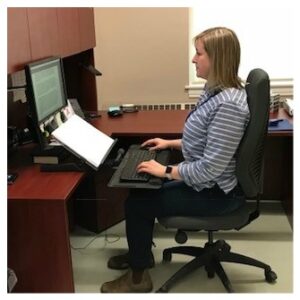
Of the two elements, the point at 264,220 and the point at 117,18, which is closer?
the point at 264,220

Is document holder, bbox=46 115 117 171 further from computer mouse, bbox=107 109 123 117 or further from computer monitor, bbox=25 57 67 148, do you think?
computer mouse, bbox=107 109 123 117

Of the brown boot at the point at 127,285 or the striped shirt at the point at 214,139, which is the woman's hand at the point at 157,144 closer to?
the striped shirt at the point at 214,139

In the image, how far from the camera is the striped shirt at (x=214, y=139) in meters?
1.68

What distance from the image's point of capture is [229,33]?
1719mm

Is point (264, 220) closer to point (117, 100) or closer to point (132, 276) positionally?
point (132, 276)

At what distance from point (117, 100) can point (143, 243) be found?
1.76m

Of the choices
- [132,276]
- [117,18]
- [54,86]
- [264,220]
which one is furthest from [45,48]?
[264,220]

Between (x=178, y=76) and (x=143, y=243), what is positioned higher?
(x=178, y=76)

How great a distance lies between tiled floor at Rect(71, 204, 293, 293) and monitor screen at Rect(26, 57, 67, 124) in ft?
2.88

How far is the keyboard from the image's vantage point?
5.87ft

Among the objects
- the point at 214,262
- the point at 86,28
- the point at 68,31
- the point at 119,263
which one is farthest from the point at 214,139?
the point at 86,28

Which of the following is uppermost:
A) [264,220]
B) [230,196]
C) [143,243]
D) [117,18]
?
[117,18]

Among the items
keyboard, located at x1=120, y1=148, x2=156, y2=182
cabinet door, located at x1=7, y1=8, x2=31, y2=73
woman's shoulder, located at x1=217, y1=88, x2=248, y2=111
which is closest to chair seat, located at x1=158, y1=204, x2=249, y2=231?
keyboard, located at x1=120, y1=148, x2=156, y2=182

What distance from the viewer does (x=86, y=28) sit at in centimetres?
279
